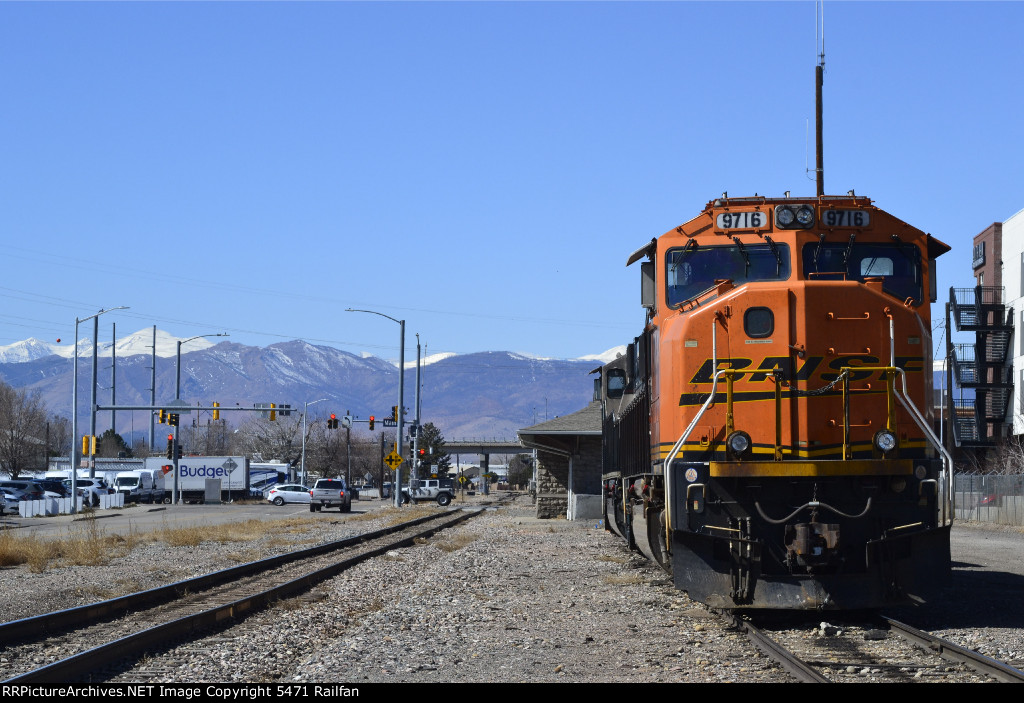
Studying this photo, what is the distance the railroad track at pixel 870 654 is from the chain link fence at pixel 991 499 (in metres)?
29.2

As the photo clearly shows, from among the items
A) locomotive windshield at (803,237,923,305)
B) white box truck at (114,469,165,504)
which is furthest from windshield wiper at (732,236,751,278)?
white box truck at (114,469,165,504)

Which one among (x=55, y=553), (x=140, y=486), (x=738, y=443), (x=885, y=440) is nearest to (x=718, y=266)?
(x=738, y=443)

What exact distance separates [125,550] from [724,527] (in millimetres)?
18434

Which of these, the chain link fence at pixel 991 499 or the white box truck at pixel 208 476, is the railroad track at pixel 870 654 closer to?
the chain link fence at pixel 991 499

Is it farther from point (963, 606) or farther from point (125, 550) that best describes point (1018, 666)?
point (125, 550)

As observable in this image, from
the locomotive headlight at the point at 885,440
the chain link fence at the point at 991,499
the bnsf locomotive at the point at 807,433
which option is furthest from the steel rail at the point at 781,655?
the chain link fence at the point at 991,499

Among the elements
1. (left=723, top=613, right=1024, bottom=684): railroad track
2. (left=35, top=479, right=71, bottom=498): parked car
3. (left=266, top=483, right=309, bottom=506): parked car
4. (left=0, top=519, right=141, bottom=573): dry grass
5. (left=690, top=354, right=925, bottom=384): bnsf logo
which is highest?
(left=690, top=354, right=925, bottom=384): bnsf logo

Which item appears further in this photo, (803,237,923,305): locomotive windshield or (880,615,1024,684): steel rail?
(803,237,923,305): locomotive windshield

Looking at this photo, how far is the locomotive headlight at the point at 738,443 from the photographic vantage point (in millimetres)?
11828

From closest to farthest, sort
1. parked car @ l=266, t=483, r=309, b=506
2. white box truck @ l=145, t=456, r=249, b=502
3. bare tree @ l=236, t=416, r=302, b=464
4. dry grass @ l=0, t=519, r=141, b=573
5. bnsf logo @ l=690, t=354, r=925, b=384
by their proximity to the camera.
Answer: bnsf logo @ l=690, t=354, r=925, b=384 → dry grass @ l=0, t=519, r=141, b=573 → parked car @ l=266, t=483, r=309, b=506 → white box truck @ l=145, t=456, r=249, b=502 → bare tree @ l=236, t=416, r=302, b=464

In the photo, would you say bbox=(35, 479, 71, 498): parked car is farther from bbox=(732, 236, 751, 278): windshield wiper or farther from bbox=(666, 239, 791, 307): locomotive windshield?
→ bbox=(732, 236, 751, 278): windshield wiper

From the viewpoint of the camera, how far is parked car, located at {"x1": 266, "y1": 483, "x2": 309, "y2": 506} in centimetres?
7006

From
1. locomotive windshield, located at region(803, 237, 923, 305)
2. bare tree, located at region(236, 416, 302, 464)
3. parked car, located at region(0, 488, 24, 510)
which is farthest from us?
bare tree, located at region(236, 416, 302, 464)

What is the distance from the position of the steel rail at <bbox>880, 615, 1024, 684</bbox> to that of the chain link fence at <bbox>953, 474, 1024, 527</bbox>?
29.4 metres
